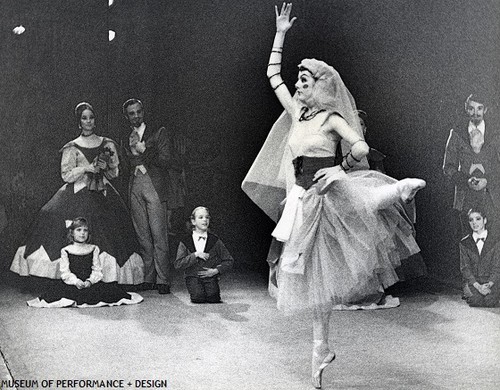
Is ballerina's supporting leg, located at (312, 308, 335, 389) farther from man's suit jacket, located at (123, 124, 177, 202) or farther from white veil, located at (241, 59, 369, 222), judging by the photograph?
man's suit jacket, located at (123, 124, 177, 202)

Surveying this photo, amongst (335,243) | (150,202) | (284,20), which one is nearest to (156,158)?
(150,202)

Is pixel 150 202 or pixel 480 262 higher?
pixel 150 202

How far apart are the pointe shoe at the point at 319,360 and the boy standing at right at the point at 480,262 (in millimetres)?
719

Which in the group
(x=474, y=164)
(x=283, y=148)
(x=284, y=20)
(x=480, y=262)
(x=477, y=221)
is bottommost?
(x=480, y=262)

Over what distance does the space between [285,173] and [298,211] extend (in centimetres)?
21

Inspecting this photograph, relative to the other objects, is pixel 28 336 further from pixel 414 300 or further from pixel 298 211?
pixel 414 300

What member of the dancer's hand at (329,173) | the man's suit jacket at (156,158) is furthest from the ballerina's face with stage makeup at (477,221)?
the man's suit jacket at (156,158)

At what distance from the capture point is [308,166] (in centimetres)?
346

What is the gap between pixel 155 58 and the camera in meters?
3.86

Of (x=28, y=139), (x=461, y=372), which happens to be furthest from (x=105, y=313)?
(x=461, y=372)

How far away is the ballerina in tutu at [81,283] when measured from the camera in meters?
3.94

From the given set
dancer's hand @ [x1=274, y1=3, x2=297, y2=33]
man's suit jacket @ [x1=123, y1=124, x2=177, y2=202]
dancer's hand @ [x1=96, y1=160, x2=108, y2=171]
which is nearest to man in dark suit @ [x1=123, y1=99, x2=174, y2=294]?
man's suit jacket @ [x1=123, y1=124, x2=177, y2=202]

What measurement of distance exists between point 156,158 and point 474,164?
4.32 feet

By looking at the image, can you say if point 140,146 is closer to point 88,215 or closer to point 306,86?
point 88,215
